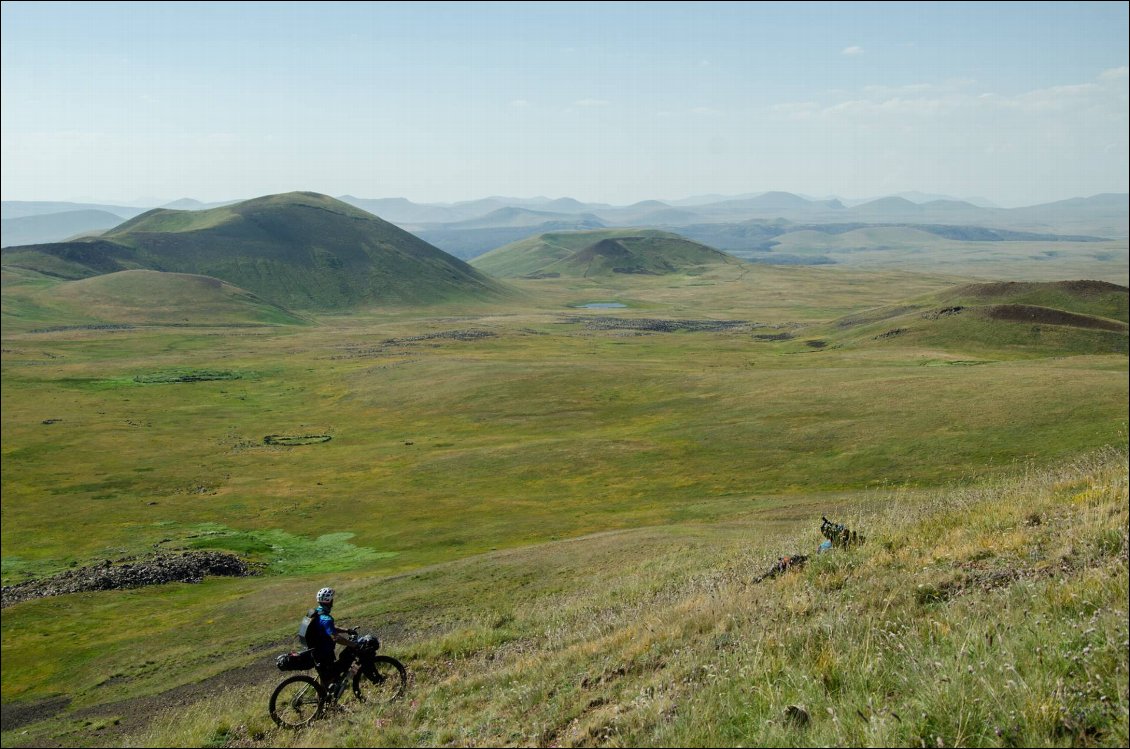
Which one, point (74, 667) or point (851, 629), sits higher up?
point (851, 629)

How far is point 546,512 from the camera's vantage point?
58.2 m

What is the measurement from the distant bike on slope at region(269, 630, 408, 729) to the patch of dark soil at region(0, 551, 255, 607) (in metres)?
36.0

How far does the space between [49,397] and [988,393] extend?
409 feet

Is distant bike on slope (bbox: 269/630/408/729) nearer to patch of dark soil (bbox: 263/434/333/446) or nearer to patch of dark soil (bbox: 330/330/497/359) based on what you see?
patch of dark soil (bbox: 263/434/333/446)

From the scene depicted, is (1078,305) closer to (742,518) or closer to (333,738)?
(742,518)

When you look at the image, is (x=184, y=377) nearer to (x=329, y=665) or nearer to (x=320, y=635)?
(x=320, y=635)

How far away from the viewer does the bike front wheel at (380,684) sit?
666 inches

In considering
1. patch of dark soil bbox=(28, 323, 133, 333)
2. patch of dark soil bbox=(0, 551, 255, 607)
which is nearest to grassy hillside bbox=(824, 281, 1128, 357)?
patch of dark soil bbox=(0, 551, 255, 607)

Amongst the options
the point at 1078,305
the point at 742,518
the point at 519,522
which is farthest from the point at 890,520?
the point at 1078,305

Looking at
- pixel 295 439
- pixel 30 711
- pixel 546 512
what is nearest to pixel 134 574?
pixel 30 711

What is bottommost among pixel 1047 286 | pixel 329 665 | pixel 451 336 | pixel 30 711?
pixel 30 711

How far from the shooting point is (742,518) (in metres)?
45.6

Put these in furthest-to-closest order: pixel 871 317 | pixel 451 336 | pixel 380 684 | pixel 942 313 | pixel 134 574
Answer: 1. pixel 451 336
2. pixel 871 317
3. pixel 942 313
4. pixel 134 574
5. pixel 380 684

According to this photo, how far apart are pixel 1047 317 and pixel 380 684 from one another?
138m
